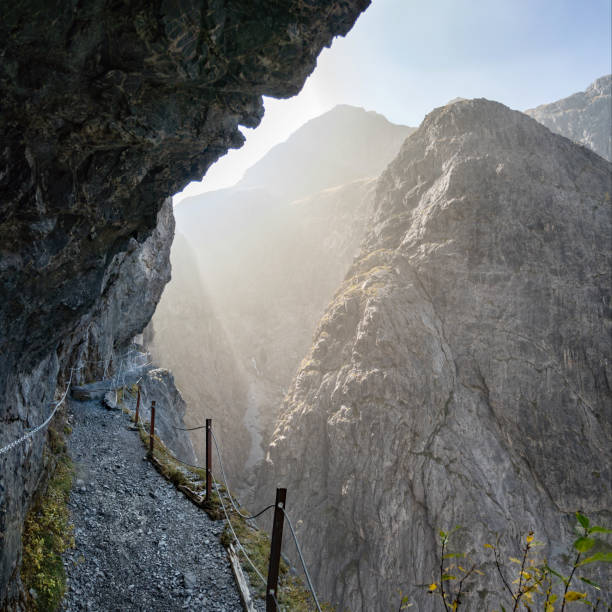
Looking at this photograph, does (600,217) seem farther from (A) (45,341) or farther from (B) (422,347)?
(A) (45,341)

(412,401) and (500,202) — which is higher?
(500,202)

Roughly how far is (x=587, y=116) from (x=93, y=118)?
166731 mm

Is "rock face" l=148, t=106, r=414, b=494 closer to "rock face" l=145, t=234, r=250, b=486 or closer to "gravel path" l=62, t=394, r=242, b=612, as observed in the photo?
"rock face" l=145, t=234, r=250, b=486

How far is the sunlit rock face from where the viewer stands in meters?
5.63

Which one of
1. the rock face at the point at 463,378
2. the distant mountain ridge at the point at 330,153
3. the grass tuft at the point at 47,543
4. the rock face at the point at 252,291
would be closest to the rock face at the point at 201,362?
the rock face at the point at 252,291

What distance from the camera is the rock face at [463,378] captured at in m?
36.5

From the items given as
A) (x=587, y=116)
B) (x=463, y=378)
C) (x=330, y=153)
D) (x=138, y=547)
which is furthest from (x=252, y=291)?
(x=587, y=116)

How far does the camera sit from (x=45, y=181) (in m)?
6.65

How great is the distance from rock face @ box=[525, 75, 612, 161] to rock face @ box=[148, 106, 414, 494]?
187ft

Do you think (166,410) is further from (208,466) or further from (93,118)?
(93,118)

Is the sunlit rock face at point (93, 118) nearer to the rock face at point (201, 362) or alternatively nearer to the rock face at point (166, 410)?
the rock face at point (166, 410)

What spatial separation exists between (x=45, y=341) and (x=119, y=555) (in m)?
4.86

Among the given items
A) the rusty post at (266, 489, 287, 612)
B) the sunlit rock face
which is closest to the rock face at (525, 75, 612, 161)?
the sunlit rock face

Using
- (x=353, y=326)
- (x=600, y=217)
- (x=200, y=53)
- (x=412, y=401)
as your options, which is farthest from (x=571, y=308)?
(x=200, y=53)
